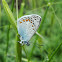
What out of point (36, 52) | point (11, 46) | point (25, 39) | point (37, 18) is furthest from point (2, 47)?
point (37, 18)

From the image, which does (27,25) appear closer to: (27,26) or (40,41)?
(27,26)

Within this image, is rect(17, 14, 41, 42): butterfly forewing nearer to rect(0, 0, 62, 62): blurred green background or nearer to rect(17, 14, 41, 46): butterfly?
rect(17, 14, 41, 46): butterfly

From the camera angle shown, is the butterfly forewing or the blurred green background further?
the blurred green background

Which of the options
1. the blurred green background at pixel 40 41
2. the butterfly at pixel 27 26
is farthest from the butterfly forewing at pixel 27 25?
the blurred green background at pixel 40 41

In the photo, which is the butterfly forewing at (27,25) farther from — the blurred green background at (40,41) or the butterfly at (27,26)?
the blurred green background at (40,41)

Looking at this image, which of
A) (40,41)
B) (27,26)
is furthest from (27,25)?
(40,41)

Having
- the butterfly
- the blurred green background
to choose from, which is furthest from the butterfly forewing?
the blurred green background

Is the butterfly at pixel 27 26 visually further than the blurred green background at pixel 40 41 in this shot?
No

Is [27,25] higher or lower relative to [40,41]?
higher

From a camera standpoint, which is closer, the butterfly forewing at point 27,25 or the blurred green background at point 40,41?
the butterfly forewing at point 27,25
